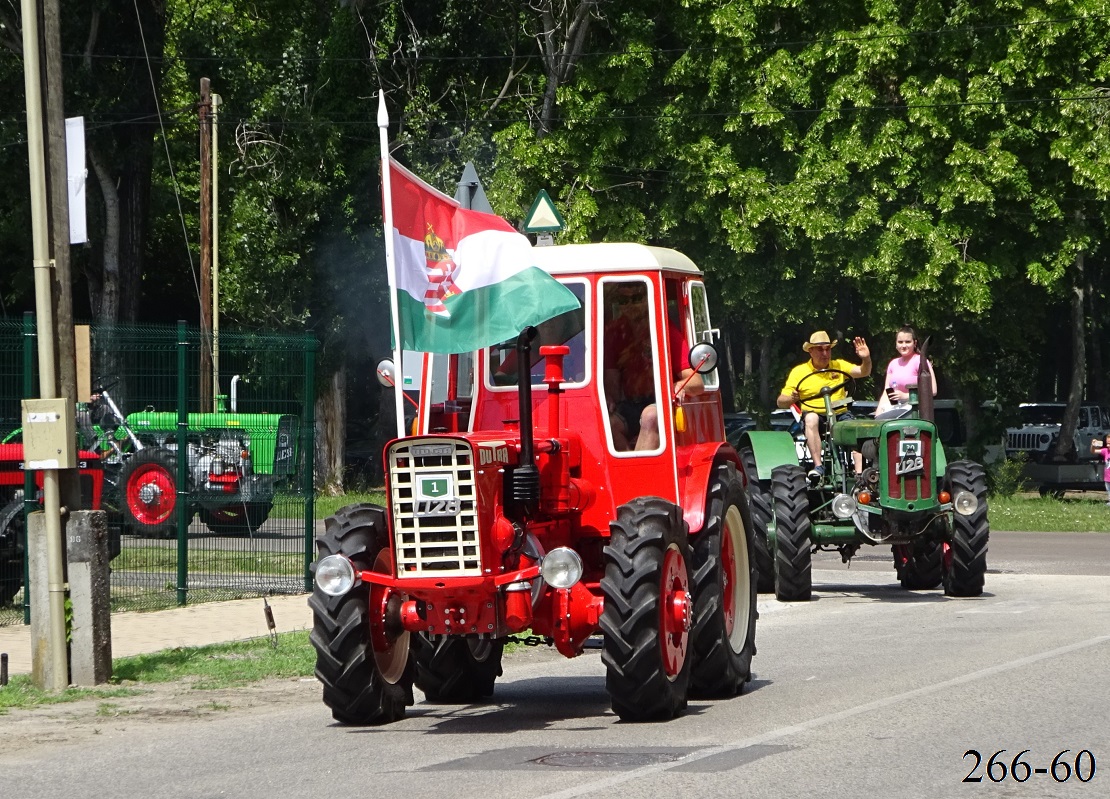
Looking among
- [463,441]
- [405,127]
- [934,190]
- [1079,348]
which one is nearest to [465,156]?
[405,127]

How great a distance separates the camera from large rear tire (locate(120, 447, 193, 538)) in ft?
55.6

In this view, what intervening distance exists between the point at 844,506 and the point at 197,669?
637 cm

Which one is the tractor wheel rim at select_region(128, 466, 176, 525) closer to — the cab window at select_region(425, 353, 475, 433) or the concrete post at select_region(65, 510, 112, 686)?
the concrete post at select_region(65, 510, 112, 686)

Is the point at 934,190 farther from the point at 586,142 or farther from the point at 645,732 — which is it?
the point at 645,732

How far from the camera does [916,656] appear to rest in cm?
1177

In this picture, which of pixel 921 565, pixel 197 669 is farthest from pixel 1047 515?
pixel 197 669

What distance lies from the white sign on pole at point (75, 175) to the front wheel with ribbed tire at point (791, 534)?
6763 mm

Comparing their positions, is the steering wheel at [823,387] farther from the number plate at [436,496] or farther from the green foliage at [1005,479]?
the green foliage at [1005,479]

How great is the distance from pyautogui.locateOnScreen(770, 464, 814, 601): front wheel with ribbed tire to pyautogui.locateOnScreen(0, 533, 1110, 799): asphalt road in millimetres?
2766

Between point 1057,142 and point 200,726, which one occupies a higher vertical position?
point 1057,142

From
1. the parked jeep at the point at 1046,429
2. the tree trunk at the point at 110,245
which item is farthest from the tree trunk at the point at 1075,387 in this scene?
the tree trunk at the point at 110,245

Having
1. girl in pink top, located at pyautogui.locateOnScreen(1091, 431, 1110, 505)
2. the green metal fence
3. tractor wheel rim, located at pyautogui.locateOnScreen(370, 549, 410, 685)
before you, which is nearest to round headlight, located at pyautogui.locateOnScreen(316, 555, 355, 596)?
tractor wheel rim, located at pyautogui.locateOnScreen(370, 549, 410, 685)

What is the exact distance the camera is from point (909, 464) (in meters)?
15.9

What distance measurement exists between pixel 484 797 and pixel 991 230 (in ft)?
84.5
